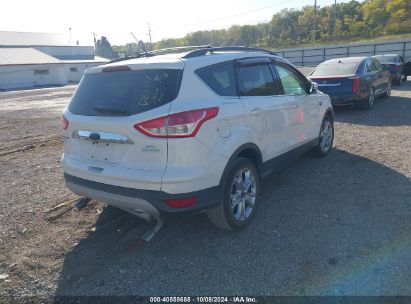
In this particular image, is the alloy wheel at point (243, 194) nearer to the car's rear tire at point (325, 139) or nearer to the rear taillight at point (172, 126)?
the rear taillight at point (172, 126)

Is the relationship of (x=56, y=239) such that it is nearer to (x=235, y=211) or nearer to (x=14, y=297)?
(x=14, y=297)

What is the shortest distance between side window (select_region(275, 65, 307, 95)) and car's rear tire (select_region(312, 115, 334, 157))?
1.05 meters

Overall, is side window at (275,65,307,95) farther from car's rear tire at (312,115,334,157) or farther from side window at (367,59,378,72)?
side window at (367,59,378,72)

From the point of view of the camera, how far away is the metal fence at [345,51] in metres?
33.9

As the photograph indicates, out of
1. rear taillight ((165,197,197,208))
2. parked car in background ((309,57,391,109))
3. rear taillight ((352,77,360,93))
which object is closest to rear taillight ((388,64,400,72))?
parked car in background ((309,57,391,109))

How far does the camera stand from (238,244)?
11.5 ft

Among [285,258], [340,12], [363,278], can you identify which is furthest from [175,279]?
[340,12]

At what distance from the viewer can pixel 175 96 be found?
3.06m

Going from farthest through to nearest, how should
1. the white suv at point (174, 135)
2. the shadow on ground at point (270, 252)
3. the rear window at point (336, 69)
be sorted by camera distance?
the rear window at point (336, 69), the white suv at point (174, 135), the shadow on ground at point (270, 252)

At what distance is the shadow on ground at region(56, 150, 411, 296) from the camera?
2887 mm

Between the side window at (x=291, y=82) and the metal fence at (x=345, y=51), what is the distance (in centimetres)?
3476

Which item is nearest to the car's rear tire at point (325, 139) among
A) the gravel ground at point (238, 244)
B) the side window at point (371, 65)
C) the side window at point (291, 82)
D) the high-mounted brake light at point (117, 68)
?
the gravel ground at point (238, 244)

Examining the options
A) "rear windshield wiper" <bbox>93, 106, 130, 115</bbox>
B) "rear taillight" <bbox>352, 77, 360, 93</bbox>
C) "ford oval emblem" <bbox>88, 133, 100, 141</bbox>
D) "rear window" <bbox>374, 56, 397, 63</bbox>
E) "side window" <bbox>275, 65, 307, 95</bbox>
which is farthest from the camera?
"rear window" <bbox>374, 56, 397, 63</bbox>

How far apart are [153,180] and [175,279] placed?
0.89 metres
